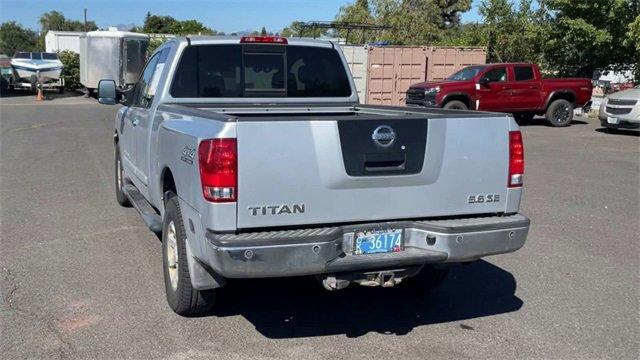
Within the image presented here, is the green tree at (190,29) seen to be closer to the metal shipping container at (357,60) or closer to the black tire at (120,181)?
the metal shipping container at (357,60)

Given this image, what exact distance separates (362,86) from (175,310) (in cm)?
2004

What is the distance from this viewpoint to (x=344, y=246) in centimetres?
382

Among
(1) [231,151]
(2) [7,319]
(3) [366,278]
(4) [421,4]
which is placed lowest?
(2) [7,319]

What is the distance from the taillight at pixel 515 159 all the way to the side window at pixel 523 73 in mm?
15800

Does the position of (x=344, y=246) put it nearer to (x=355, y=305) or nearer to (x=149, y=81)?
(x=355, y=305)

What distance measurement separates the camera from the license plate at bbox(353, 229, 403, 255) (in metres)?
3.86

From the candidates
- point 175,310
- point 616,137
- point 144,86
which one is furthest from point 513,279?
point 616,137

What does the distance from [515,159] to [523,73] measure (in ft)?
52.7

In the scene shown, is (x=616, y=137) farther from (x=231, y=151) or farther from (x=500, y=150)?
(x=231, y=151)

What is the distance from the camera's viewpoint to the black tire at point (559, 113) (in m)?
19.6

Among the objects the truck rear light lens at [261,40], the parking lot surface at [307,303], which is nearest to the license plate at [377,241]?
the parking lot surface at [307,303]

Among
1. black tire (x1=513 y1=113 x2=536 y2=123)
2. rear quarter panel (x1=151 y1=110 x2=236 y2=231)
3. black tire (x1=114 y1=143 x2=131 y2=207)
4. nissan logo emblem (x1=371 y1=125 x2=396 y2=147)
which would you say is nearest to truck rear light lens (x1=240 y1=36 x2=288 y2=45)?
rear quarter panel (x1=151 y1=110 x2=236 y2=231)

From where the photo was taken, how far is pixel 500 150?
416 cm

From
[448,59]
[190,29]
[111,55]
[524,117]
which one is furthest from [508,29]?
[190,29]
